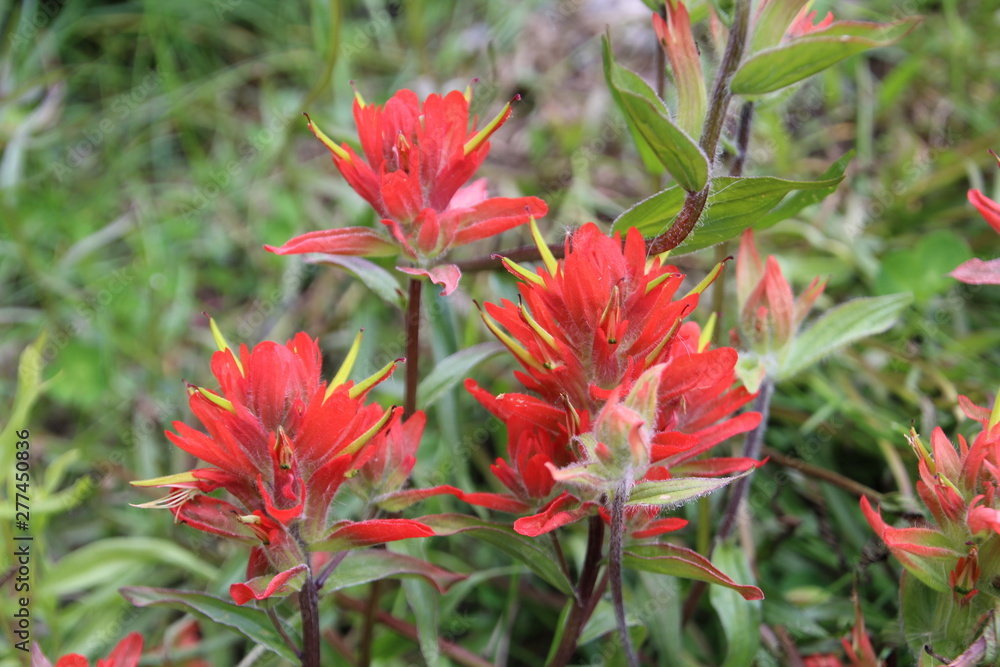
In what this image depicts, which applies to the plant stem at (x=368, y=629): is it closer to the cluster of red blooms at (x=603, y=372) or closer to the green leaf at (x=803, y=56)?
the cluster of red blooms at (x=603, y=372)

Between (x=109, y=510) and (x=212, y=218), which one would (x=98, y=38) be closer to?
(x=212, y=218)

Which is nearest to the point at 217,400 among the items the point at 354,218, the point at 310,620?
the point at 310,620

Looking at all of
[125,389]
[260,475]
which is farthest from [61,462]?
[260,475]

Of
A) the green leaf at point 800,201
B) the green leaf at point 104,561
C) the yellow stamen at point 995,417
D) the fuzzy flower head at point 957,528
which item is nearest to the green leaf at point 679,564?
the fuzzy flower head at point 957,528

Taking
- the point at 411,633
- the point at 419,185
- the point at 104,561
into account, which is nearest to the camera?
the point at 419,185

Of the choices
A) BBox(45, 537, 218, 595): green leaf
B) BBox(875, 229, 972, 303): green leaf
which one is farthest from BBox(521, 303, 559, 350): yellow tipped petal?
BBox(875, 229, 972, 303): green leaf

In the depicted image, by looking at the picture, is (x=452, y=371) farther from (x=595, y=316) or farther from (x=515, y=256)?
(x=595, y=316)
